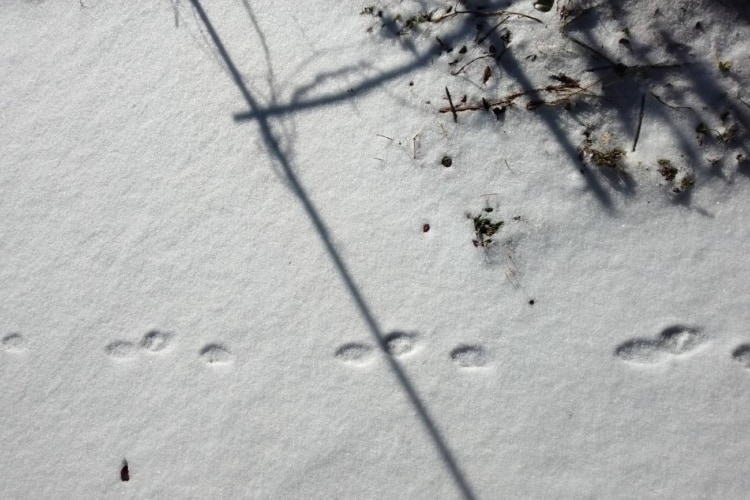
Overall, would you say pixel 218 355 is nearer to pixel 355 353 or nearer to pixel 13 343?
pixel 355 353

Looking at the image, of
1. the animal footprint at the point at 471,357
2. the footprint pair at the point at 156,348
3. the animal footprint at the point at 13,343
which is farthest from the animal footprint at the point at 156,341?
the animal footprint at the point at 471,357

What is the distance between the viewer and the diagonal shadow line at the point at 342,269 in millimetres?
1801

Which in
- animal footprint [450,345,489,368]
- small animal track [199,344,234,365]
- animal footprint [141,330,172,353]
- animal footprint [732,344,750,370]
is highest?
animal footprint [141,330,172,353]

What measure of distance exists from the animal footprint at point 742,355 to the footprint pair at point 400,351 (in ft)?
2.60

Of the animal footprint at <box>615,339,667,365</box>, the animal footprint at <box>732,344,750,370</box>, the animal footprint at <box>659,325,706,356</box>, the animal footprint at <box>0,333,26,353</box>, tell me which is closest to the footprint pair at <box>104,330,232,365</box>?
the animal footprint at <box>0,333,26,353</box>

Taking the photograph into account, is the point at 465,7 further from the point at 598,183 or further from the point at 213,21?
the point at 213,21

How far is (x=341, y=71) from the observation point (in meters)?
1.95

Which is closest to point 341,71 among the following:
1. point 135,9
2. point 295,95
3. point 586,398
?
point 295,95

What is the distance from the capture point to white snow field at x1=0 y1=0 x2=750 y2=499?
178cm

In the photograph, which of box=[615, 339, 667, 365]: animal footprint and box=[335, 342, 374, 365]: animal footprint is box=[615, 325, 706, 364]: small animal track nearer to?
box=[615, 339, 667, 365]: animal footprint

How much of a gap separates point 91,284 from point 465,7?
1676 millimetres

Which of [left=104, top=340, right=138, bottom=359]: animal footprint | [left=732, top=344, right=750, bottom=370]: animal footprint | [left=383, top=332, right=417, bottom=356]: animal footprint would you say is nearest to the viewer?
[left=732, top=344, right=750, bottom=370]: animal footprint

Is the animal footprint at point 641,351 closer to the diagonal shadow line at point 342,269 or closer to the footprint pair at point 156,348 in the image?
the diagonal shadow line at point 342,269

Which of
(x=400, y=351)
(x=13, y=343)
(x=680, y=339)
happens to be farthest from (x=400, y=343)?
(x=13, y=343)
